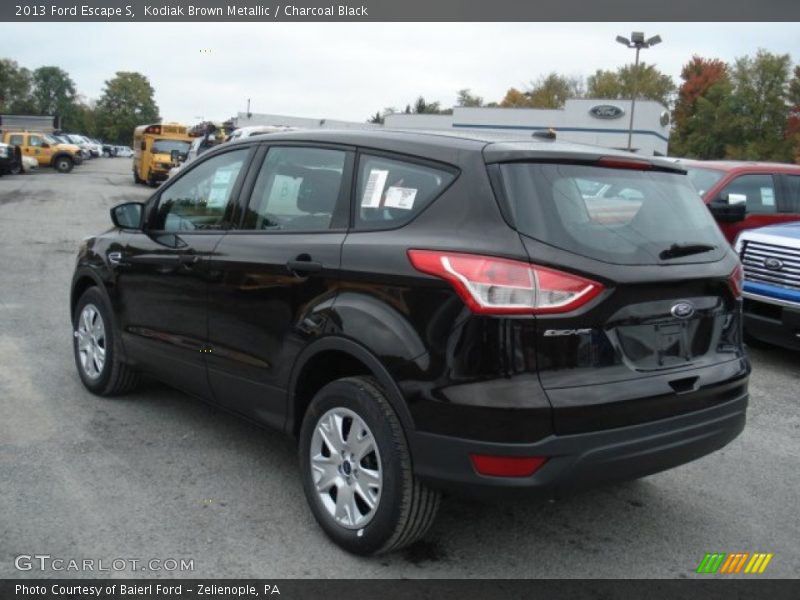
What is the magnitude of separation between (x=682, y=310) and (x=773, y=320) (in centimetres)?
434

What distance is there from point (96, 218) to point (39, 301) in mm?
9677

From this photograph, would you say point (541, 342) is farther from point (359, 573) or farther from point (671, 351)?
point (359, 573)

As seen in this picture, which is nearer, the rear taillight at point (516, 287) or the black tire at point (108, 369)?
the rear taillight at point (516, 287)

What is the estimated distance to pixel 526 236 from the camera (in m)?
2.96

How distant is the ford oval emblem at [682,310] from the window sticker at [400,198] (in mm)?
1157

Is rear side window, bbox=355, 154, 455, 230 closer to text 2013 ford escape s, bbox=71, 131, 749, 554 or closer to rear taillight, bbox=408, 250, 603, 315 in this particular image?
text 2013 ford escape s, bbox=71, 131, 749, 554

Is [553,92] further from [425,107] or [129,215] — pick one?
[129,215]

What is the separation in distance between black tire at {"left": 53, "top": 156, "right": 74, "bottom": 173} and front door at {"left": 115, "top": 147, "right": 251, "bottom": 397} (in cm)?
3772

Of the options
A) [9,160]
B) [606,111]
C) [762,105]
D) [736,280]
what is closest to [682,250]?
[736,280]

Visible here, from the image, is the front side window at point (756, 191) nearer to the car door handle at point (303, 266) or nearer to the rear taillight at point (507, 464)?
the car door handle at point (303, 266)

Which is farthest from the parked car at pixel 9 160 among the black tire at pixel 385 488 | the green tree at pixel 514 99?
the green tree at pixel 514 99

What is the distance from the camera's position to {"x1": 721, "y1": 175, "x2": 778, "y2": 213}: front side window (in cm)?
898

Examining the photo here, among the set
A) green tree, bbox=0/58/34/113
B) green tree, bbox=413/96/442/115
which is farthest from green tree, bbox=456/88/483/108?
green tree, bbox=0/58/34/113

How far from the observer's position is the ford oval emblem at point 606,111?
174 ft
